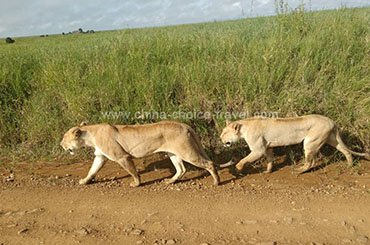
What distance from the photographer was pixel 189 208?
4133 mm

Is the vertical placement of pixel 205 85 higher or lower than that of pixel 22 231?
higher

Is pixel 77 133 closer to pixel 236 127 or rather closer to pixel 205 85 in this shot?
pixel 236 127

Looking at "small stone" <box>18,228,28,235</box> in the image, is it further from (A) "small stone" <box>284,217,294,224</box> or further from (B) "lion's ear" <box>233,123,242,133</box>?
(B) "lion's ear" <box>233,123,242,133</box>

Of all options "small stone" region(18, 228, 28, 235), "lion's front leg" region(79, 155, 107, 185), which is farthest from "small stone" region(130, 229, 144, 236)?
"lion's front leg" region(79, 155, 107, 185)

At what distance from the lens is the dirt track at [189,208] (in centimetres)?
348

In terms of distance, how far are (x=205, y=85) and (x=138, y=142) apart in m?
2.17

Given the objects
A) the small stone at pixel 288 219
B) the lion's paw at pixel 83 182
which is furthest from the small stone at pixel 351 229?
the lion's paw at pixel 83 182

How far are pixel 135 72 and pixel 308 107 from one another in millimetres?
3621

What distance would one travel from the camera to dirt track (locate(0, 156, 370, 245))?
3484 mm

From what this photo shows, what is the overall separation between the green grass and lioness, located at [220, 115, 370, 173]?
3.07 feet

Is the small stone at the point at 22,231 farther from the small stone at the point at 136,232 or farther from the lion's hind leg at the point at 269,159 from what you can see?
the lion's hind leg at the point at 269,159

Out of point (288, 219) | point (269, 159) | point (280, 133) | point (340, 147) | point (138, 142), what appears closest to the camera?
point (288, 219)

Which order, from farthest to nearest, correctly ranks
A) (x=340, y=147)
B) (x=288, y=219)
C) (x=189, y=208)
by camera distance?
(x=340, y=147)
(x=189, y=208)
(x=288, y=219)

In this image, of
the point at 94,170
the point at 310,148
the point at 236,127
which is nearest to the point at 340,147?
the point at 310,148
